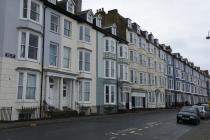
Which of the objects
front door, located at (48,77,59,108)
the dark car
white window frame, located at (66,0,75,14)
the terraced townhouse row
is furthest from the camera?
white window frame, located at (66,0,75,14)

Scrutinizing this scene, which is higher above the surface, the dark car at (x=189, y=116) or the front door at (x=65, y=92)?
the front door at (x=65, y=92)

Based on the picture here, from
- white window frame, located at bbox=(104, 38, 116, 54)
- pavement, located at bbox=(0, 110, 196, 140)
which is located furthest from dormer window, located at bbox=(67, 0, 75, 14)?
pavement, located at bbox=(0, 110, 196, 140)

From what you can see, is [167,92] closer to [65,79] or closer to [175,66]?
[175,66]

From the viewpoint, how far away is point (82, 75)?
2961 centimetres

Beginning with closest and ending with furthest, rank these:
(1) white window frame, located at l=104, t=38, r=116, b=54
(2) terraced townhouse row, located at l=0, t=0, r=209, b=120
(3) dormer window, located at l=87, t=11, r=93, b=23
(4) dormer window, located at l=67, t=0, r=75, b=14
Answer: (2) terraced townhouse row, located at l=0, t=0, r=209, b=120, (4) dormer window, located at l=67, t=0, r=75, b=14, (3) dormer window, located at l=87, t=11, r=93, b=23, (1) white window frame, located at l=104, t=38, r=116, b=54

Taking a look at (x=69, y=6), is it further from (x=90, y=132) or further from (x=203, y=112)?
(x=203, y=112)

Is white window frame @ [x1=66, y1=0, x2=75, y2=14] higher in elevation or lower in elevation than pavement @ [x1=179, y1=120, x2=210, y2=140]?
higher

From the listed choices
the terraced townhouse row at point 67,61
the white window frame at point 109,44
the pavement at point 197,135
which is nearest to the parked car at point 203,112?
the terraced townhouse row at point 67,61

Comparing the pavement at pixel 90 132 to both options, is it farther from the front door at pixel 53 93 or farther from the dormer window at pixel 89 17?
the dormer window at pixel 89 17

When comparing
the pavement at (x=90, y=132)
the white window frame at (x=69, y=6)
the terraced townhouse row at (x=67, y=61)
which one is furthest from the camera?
the white window frame at (x=69, y=6)

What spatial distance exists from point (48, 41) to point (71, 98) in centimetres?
680

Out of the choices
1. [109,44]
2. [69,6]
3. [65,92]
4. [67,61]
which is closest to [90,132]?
[65,92]

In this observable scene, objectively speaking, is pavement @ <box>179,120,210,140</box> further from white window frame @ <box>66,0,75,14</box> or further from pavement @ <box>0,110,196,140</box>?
white window frame @ <box>66,0,75,14</box>

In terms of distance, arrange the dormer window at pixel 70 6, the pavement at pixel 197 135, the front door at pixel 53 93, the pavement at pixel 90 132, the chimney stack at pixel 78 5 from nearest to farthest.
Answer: the pavement at pixel 90 132
the pavement at pixel 197 135
the front door at pixel 53 93
the dormer window at pixel 70 6
the chimney stack at pixel 78 5
